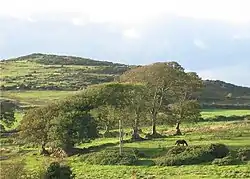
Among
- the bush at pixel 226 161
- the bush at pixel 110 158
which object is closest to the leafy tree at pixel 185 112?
the bush at pixel 110 158

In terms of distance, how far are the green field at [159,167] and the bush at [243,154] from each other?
2096 mm

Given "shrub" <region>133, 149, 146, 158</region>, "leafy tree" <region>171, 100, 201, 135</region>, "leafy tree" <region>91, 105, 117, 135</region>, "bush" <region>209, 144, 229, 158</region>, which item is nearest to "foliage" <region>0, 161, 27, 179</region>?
"shrub" <region>133, 149, 146, 158</region>

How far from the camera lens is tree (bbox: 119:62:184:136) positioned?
3243 inches

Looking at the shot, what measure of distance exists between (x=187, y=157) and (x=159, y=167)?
3331 millimetres

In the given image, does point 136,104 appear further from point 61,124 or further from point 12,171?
point 12,171

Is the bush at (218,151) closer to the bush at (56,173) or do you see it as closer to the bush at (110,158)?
the bush at (110,158)

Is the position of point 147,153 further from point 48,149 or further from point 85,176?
point 48,149

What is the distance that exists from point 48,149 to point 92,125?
7031 millimetres

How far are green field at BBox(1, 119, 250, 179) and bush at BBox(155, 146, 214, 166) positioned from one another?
4.17 ft

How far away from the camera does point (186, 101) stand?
8344cm

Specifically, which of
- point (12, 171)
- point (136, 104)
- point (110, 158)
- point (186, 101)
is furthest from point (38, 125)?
point (12, 171)

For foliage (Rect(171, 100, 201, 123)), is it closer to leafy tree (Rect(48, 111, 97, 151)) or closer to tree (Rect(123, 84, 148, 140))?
tree (Rect(123, 84, 148, 140))

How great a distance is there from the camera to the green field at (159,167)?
4738 centimetres

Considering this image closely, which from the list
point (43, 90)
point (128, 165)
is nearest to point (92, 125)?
point (128, 165)
